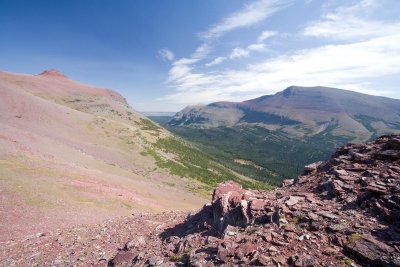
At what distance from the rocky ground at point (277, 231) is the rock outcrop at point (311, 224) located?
0.05 m

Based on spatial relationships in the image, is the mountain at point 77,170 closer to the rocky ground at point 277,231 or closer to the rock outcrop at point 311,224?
the rocky ground at point 277,231

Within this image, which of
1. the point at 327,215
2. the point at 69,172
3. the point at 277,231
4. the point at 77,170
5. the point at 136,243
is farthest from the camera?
the point at 77,170

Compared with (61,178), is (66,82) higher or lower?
higher

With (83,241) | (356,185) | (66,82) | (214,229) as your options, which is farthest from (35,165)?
(66,82)

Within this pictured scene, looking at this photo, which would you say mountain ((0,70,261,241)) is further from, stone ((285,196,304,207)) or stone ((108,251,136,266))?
stone ((285,196,304,207))

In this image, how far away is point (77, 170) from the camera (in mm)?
52125

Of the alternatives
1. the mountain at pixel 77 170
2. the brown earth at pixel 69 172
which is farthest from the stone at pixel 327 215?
the mountain at pixel 77 170

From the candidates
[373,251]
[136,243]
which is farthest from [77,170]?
[373,251]

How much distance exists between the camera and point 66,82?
618ft

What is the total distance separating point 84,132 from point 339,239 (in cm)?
9528

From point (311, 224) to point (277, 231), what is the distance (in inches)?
73.8

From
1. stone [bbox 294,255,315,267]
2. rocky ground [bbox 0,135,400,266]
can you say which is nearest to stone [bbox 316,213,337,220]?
rocky ground [bbox 0,135,400,266]

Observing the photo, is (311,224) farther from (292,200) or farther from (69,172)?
(69,172)

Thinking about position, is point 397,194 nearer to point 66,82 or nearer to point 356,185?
point 356,185
